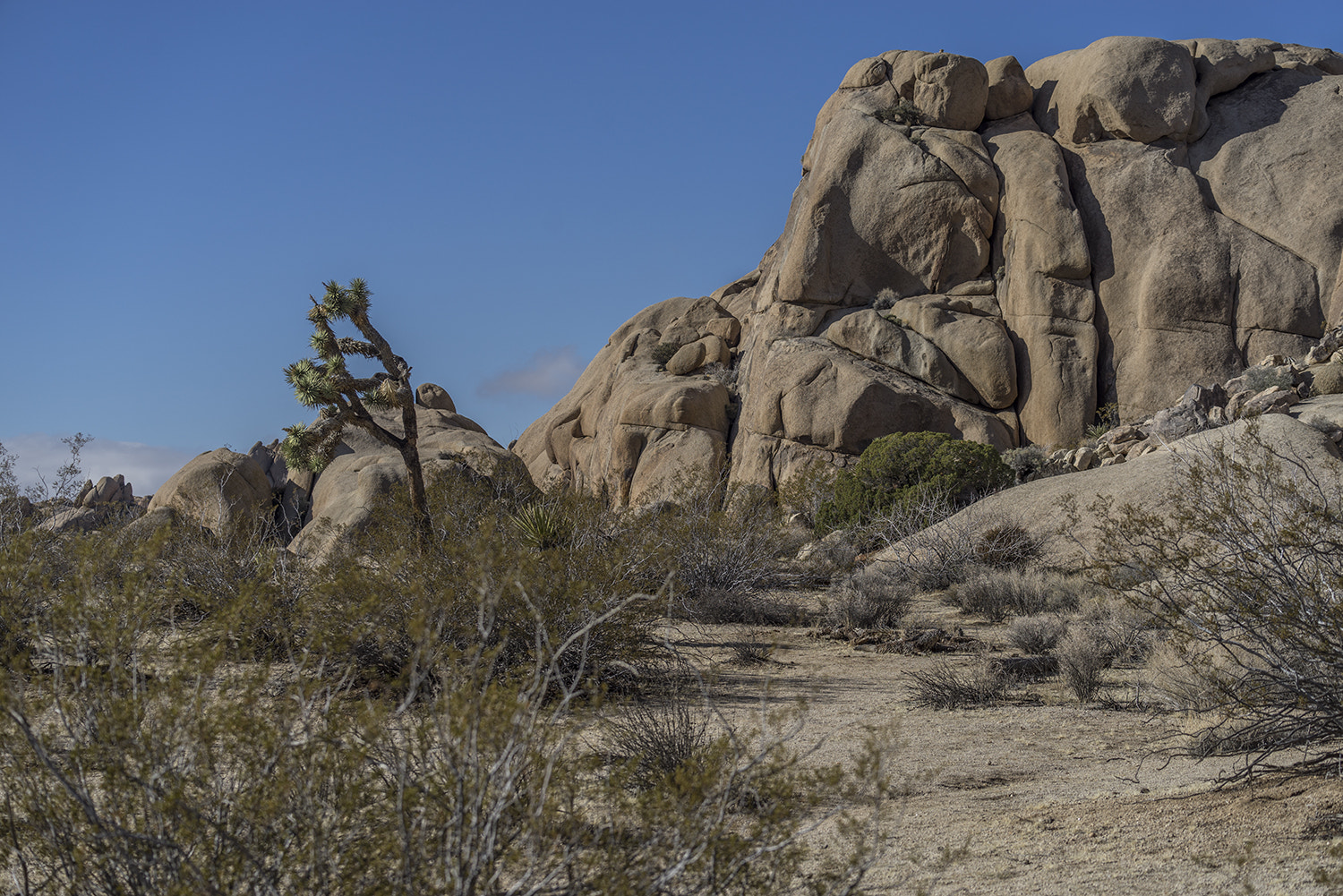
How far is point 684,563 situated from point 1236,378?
15.3 m

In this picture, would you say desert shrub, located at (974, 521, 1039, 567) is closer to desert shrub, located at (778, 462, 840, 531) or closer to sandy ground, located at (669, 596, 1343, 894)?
desert shrub, located at (778, 462, 840, 531)

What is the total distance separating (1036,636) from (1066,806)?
14.6 feet

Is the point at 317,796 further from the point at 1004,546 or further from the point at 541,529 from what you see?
the point at 1004,546

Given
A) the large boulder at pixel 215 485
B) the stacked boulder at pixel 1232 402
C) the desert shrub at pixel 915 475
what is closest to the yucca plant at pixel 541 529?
the desert shrub at pixel 915 475

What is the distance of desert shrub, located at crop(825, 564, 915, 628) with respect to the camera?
11.1m

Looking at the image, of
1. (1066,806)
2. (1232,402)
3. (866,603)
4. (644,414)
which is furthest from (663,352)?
(1066,806)

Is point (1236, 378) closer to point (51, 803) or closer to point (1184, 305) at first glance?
point (1184, 305)

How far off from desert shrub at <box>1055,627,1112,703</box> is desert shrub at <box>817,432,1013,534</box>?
874 cm

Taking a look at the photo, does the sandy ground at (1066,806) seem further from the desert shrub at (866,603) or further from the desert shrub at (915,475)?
the desert shrub at (915,475)

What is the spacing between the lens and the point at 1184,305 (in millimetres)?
A: 23406

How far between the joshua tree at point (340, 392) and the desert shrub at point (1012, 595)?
26.5ft

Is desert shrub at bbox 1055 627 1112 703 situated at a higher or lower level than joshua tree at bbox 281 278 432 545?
lower

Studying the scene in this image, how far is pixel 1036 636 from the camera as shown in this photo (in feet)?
29.8

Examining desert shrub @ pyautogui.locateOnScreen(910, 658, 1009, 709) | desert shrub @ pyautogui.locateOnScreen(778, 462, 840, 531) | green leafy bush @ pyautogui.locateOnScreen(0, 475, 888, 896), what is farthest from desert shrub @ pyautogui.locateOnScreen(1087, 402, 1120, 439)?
green leafy bush @ pyautogui.locateOnScreen(0, 475, 888, 896)
